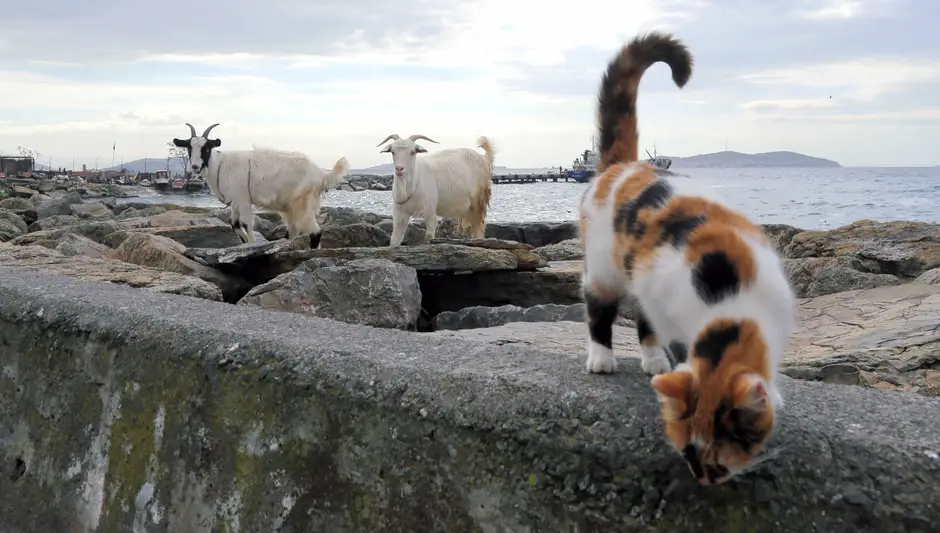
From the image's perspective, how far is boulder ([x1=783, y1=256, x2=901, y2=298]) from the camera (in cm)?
686

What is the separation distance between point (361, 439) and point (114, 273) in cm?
431

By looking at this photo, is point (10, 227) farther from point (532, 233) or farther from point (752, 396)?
point (752, 396)

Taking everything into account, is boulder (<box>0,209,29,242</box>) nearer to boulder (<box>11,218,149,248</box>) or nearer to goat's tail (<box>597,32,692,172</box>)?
boulder (<box>11,218,149,248</box>)

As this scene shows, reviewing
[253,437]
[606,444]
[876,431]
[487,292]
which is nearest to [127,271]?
[487,292]

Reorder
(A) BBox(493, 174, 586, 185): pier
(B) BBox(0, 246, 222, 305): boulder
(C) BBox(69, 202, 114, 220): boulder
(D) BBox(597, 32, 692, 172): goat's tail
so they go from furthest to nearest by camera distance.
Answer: (A) BBox(493, 174, 586, 185): pier, (C) BBox(69, 202, 114, 220): boulder, (B) BBox(0, 246, 222, 305): boulder, (D) BBox(597, 32, 692, 172): goat's tail

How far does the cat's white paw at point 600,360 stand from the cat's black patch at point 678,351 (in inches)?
11.5

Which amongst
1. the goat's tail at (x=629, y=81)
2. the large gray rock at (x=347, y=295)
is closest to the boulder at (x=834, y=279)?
the large gray rock at (x=347, y=295)

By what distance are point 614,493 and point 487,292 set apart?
19.8 feet

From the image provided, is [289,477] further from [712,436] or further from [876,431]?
[876,431]

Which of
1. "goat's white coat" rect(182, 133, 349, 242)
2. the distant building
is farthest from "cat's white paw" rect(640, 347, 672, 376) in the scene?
the distant building

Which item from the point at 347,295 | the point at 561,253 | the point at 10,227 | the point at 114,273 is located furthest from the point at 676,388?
the point at 10,227

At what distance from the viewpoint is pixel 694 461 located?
1.74 m

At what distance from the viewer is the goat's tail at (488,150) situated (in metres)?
13.4

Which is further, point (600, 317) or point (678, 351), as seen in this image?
point (600, 317)
